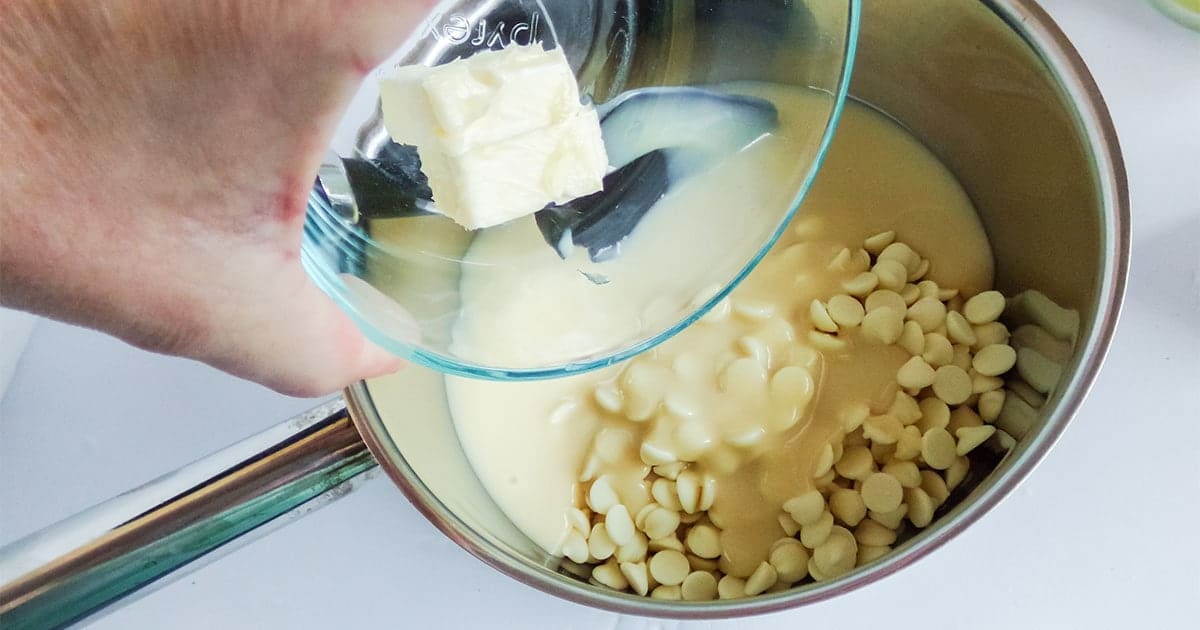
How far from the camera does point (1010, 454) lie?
0.58 m

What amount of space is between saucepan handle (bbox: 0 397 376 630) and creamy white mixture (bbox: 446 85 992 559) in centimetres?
17

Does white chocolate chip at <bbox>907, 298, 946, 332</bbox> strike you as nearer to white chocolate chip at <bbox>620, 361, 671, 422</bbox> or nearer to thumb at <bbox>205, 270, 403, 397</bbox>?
white chocolate chip at <bbox>620, 361, 671, 422</bbox>

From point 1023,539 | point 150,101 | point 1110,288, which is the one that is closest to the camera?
point 150,101

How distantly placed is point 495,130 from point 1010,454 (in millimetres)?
384

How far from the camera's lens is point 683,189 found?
1.96 ft

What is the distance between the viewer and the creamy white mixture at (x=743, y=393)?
2.27 ft

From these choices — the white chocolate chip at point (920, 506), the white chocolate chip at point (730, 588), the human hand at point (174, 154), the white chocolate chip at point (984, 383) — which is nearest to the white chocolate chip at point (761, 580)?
the white chocolate chip at point (730, 588)

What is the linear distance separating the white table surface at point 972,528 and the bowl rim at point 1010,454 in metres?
0.14

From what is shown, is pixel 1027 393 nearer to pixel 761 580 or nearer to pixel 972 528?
pixel 972 528

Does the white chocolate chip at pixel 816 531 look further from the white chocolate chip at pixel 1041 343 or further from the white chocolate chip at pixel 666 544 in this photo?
the white chocolate chip at pixel 1041 343

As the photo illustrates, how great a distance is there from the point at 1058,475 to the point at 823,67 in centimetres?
37

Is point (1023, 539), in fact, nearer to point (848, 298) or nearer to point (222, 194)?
point (848, 298)

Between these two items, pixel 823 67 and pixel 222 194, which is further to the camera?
pixel 823 67

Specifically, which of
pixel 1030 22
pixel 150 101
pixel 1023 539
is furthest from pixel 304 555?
pixel 1030 22
